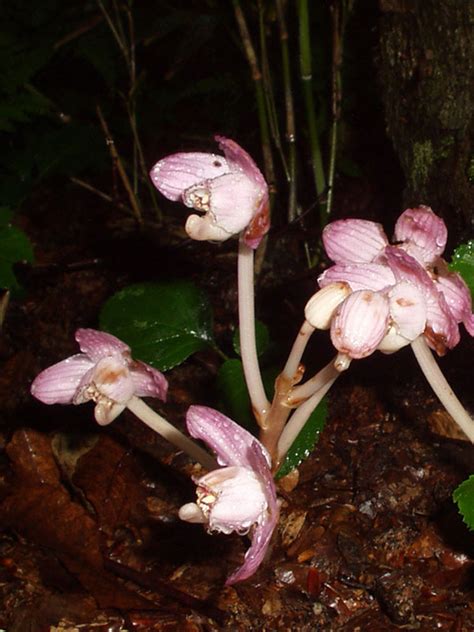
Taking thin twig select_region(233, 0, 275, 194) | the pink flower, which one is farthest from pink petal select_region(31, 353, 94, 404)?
thin twig select_region(233, 0, 275, 194)

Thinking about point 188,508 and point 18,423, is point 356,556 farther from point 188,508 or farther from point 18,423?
point 18,423

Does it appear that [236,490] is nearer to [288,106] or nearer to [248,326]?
[248,326]

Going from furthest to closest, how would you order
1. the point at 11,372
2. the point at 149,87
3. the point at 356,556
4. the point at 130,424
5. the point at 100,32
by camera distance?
the point at 149,87, the point at 100,32, the point at 11,372, the point at 130,424, the point at 356,556

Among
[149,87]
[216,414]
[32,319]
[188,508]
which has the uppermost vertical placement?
[216,414]

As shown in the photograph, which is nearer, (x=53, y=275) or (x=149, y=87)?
(x=53, y=275)

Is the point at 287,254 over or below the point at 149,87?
below

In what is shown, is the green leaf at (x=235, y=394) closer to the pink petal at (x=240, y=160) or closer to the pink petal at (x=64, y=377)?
the pink petal at (x=64, y=377)

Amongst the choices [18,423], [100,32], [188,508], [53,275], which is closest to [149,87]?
[100,32]

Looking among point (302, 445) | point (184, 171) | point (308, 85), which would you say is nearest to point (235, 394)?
point (302, 445)
